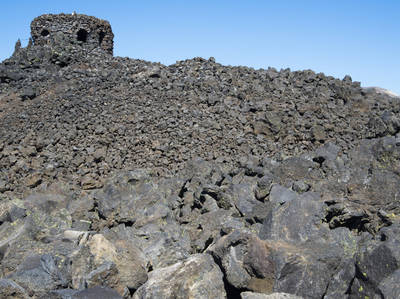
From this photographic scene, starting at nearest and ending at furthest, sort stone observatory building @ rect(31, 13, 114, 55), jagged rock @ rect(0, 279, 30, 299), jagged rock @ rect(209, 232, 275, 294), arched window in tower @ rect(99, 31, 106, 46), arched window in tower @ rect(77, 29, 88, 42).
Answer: jagged rock @ rect(0, 279, 30, 299)
jagged rock @ rect(209, 232, 275, 294)
stone observatory building @ rect(31, 13, 114, 55)
arched window in tower @ rect(77, 29, 88, 42)
arched window in tower @ rect(99, 31, 106, 46)

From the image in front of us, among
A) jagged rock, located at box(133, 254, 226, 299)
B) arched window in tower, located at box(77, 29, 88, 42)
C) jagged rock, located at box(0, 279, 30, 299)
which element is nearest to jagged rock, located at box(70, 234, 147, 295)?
jagged rock, located at box(133, 254, 226, 299)

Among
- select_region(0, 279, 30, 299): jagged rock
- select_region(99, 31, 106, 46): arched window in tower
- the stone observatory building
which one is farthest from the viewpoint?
select_region(99, 31, 106, 46): arched window in tower

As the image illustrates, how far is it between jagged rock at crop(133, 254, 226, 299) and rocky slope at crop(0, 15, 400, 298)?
19mm

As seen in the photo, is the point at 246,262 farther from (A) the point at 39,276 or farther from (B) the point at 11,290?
(B) the point at 11,290

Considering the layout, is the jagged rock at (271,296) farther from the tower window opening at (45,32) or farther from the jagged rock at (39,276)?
the tower window opening at (45,32)

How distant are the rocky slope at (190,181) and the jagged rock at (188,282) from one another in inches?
0.7

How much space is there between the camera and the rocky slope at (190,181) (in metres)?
5.34

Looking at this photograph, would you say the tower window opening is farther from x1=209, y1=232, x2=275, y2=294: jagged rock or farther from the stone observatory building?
x1=209, y1=232, x2=275, y2=294: jagged rock

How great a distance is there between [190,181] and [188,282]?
5269mm

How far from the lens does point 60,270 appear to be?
566 centimetres

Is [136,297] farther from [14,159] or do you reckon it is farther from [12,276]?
[14,159]

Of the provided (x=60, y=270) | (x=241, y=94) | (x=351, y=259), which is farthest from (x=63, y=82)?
(x=351, y=259)

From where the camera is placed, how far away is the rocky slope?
17.5 ft

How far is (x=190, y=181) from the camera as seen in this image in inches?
412
